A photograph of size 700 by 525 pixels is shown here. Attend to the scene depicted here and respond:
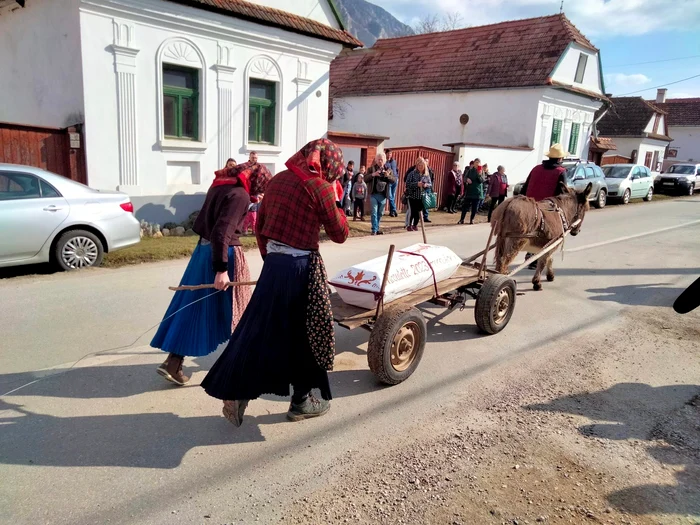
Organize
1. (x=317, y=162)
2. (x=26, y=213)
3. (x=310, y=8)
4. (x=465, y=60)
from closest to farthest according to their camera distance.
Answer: (x=317, y=162)
(x=26, y=213)
(x=310, y=8)
(x=465, y=60)

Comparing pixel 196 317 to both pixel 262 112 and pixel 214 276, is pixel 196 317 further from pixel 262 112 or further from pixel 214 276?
pixel 262 112

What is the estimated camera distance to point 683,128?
49.3 meters

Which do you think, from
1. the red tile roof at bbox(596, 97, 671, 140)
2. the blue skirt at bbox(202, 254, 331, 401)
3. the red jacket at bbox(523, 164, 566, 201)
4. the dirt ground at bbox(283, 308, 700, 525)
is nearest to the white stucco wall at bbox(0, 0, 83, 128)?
the red jacket at bbox(523, 164, 566, 201)

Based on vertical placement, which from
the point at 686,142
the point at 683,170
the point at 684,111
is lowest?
the point at 683,170

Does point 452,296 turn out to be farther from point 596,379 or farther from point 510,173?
point 510,173

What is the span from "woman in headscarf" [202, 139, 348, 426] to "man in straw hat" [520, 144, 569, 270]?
17.8 ft

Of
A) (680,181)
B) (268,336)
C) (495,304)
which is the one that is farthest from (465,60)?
(268,336)

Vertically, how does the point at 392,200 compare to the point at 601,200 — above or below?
below

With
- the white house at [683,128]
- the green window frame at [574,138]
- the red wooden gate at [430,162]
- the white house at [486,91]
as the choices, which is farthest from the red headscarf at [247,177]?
the white house at [683,128]

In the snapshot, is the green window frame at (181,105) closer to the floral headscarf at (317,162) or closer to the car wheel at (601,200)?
the floral headscarf at (317,162)

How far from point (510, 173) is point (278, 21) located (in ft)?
44.1

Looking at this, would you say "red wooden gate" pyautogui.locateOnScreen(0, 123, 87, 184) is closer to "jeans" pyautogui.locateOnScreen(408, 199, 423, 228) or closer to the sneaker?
"jeans" pyautogui.locateOnScreen(408, 199, 423, 228)

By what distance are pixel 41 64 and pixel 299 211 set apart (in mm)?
11189

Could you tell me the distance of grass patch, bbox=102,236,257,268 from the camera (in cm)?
846
